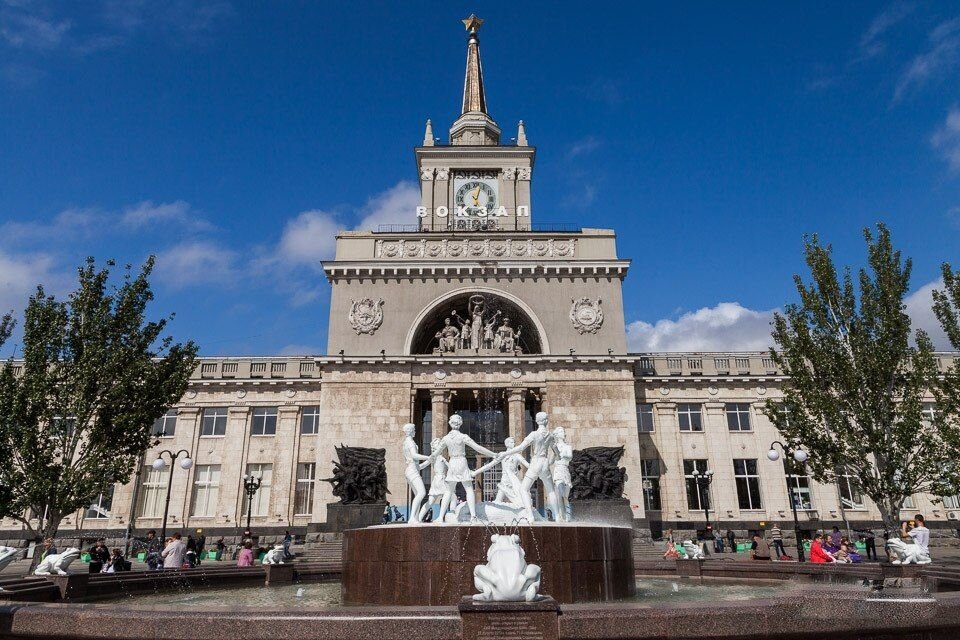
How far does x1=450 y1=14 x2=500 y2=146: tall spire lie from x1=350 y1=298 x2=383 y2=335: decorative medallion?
17.4 metres

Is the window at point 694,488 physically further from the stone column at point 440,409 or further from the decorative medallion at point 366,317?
the decorative medallion at point 366,317

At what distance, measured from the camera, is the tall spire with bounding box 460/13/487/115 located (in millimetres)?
51906

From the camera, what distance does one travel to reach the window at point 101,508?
3884cm

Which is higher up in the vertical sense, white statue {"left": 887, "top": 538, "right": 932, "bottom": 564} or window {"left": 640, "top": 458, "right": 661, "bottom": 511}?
window {"left": 640, "top": 458, "right": 661, "bottom": 511}

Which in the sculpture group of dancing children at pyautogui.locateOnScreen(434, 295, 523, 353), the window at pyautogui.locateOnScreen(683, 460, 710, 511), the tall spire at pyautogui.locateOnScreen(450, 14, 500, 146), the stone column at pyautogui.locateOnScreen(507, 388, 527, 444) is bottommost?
the window at pyautogui.locateOnScreen(683, 460, 710, 511)

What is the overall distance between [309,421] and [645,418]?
2164 cm

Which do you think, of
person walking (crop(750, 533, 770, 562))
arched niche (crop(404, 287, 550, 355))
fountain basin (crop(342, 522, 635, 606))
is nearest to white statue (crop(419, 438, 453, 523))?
fountain basin (crop(342, 522, 635, 606))

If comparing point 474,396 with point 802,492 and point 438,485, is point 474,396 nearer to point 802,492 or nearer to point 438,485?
point 802,492

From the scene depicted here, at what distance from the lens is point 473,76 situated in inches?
2099

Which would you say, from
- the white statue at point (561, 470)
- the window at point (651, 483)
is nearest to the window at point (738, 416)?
the window at point (651, 483)

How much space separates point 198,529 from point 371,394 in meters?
13.7

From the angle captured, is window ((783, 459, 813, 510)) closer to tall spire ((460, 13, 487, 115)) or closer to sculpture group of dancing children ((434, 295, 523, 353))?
sculpture group of dancing children ((434, 295, 523, 353))

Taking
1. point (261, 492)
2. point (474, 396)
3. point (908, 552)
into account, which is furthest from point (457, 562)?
point (261, 492)

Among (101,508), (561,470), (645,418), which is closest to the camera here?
(561,470)
